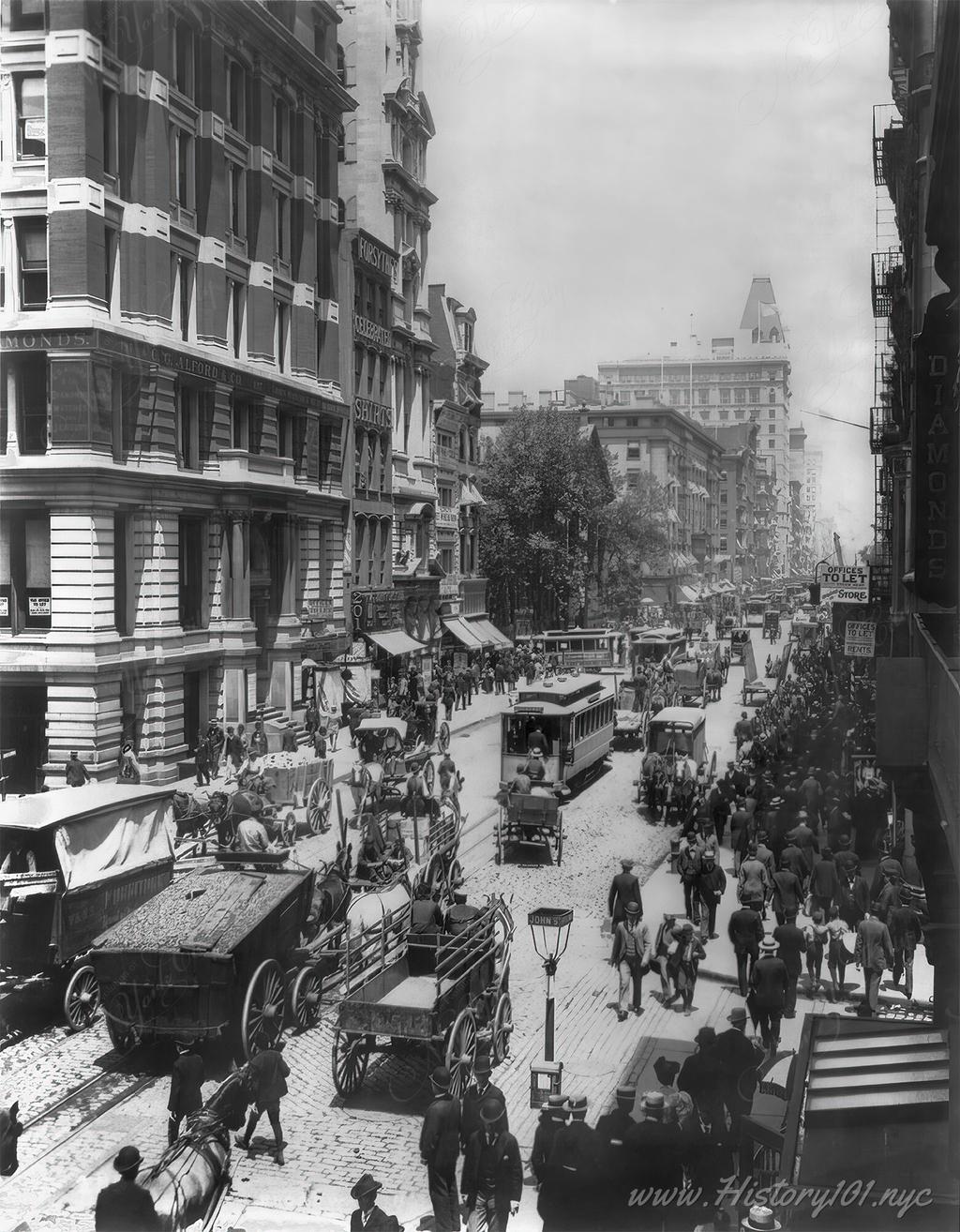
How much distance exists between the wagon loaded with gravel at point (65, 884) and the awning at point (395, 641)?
2419cm

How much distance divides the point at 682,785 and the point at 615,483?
1566 inches

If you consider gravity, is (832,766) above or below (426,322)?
→ below

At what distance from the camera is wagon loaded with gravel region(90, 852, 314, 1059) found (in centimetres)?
1206

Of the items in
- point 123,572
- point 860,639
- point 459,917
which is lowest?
point 459,917

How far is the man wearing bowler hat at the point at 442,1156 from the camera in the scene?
9.95 m

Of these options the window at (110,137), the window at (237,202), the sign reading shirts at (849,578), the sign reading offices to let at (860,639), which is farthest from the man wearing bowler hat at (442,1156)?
the window at (237,202)

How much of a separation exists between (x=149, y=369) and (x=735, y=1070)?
1964 centimetres

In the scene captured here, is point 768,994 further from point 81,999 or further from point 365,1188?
point 81,999

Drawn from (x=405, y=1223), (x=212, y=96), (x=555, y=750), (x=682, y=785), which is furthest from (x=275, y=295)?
(x=405, y=1223)

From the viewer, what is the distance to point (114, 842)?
47.3ft

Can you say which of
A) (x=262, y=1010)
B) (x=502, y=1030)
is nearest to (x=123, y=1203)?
(x=262, y=1010)

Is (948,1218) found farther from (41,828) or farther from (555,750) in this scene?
(555,750)

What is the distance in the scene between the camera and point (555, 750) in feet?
85.7

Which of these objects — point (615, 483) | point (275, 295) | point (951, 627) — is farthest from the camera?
point (615, 483)
